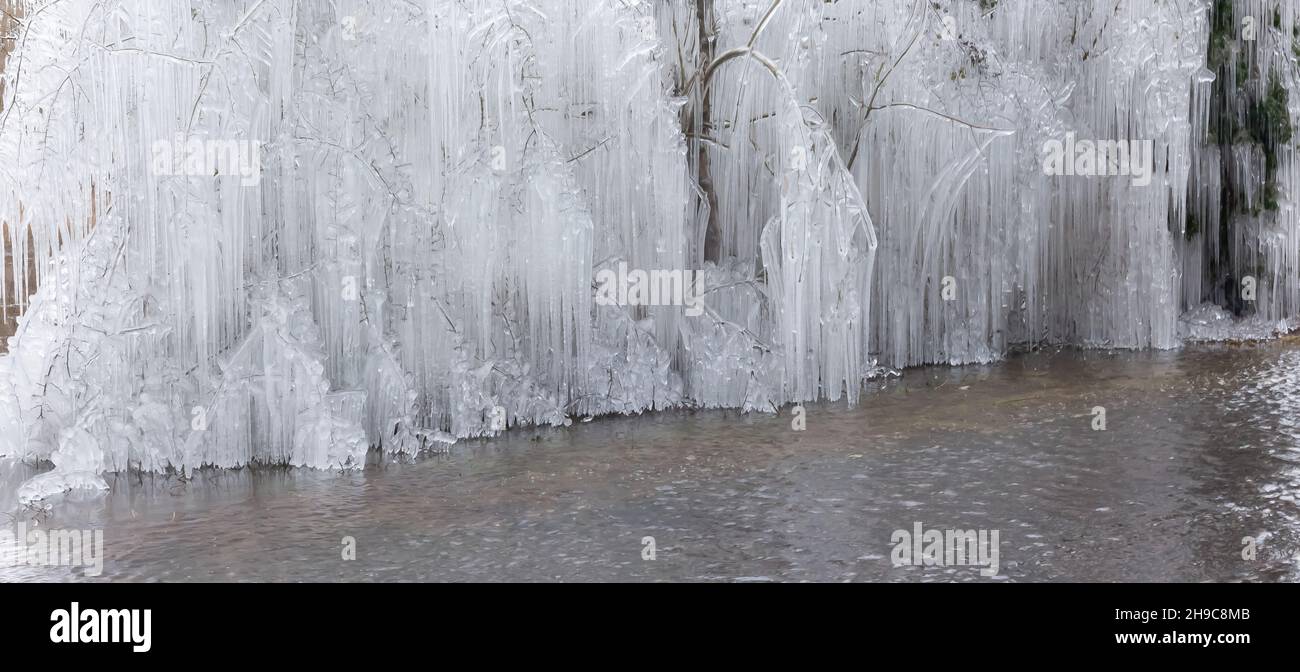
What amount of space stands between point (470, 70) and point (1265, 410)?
634 cm

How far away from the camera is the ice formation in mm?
8836

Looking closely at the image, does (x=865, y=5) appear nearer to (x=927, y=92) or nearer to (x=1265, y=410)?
(x=927, y=92)

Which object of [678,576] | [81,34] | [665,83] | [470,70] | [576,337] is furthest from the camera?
[665,83]

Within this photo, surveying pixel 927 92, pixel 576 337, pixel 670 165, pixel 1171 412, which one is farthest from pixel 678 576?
pixel 927 92

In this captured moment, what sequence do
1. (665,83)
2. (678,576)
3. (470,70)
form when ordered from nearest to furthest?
(678,576) < (470,70) < (665,83)

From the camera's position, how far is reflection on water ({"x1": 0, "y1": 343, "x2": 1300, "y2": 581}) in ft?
22.4

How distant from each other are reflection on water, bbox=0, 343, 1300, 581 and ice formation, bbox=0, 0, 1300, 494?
517 mm

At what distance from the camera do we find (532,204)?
Answer: 32.0 ft

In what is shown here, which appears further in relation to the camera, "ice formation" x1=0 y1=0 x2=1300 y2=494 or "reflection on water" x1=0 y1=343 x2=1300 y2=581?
"ice formation" x1=0 y1=0 x2=1300 y2=494

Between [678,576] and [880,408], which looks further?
[880,408]

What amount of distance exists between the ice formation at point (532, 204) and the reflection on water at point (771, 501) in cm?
52

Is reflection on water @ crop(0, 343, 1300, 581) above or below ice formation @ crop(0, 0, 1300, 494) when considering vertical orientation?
below

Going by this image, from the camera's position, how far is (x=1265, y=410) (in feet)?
33.2

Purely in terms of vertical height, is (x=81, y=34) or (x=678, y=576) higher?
(x=81, y=34)
